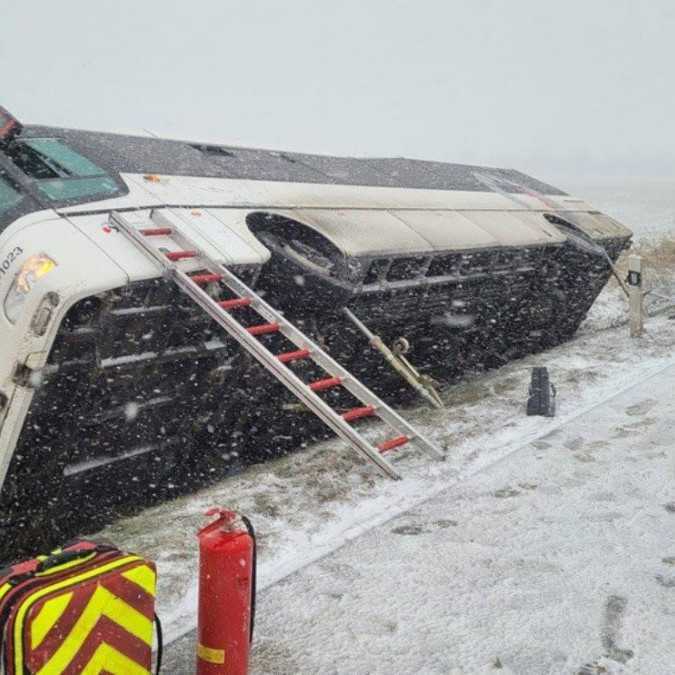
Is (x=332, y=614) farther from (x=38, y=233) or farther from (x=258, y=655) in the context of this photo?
(x=38, y=233)

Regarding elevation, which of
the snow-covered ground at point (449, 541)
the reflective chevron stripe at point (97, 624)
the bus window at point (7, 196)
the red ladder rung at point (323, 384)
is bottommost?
the snow-covered ground at point (449, 541)

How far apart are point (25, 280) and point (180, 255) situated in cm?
91

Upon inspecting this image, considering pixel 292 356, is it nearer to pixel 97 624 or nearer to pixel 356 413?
pixel 356 413

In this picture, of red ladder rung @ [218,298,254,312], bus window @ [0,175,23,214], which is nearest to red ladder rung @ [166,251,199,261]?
red ladder rung @ [218,298,254,312]

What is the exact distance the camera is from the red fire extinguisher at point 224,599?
2.62 meters

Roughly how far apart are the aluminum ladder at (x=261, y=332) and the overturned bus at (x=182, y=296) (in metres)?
0.11

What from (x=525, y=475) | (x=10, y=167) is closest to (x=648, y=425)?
(x=525, y=475)

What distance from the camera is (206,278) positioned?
4.67m

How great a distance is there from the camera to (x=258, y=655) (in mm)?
3055

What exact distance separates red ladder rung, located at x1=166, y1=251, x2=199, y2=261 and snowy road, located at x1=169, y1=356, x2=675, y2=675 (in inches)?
78.4

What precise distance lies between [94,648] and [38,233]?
275 centimetres

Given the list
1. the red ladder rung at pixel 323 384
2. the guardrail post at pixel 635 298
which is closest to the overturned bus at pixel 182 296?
the red ladder rung at pixel 323 384

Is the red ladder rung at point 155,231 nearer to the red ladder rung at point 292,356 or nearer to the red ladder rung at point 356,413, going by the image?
the red ladder rung at point 292,356

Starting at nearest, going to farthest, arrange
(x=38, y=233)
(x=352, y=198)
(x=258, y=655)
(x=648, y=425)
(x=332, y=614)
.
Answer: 1. (x=258, y=655)
2. (x=332, y=614)
3. (x=38, y=233)
4. (x=648, y=425)
5. (x=352, y=198)
